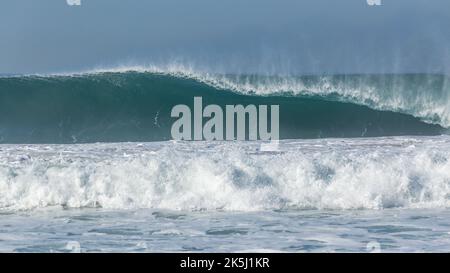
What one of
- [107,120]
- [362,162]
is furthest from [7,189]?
[107,120]

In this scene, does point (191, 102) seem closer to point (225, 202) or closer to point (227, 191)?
point (227, 191)

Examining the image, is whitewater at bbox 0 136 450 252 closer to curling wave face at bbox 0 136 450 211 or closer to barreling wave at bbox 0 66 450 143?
curling wave face at bbox 0 136 450 211

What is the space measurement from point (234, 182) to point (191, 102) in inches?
377

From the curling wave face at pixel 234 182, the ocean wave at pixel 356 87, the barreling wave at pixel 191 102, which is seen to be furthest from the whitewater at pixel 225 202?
the ocean wave at pixel 356 87

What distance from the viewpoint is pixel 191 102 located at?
19.2 m

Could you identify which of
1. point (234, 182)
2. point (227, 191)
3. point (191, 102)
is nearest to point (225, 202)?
point (227, 191)

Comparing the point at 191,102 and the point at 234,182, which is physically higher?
the point at 191,102

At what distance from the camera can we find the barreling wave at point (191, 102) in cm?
1692

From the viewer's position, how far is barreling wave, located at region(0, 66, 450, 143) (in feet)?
55.5

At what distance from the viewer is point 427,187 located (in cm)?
970

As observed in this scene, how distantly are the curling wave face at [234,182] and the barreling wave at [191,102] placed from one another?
5.56 m

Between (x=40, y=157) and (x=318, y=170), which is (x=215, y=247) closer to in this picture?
(x=318, y=170)

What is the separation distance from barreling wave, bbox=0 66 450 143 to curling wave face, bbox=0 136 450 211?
5558 mm

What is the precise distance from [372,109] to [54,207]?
1054 cm
